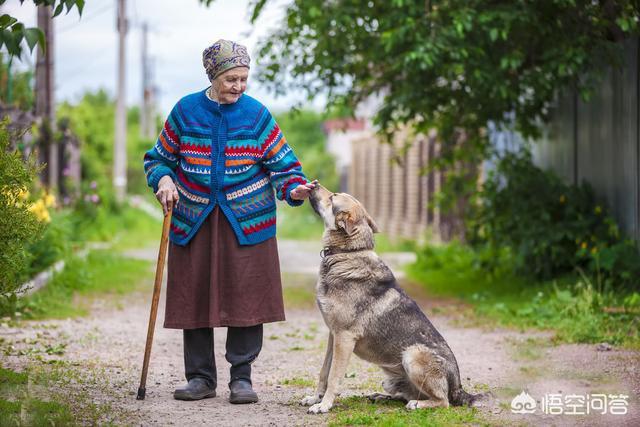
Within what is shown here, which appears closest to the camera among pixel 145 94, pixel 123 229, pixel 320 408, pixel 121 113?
pixel 320 408

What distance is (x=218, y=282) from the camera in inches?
220

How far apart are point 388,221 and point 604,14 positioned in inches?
640

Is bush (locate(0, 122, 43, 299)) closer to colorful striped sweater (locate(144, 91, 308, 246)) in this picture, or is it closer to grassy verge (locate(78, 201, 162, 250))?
colorful striped sweater (locate(144, 91, 308, 246))

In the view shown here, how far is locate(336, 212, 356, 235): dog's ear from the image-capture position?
5.28 meters

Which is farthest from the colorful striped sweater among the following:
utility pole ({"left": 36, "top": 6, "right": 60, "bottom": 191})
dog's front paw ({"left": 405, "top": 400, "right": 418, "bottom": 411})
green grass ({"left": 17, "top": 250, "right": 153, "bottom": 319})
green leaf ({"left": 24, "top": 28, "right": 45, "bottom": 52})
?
utility pole ({"left": 36, "top": 6, "right": 60, "bottom": 191})

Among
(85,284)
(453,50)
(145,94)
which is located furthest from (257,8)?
(145,94)

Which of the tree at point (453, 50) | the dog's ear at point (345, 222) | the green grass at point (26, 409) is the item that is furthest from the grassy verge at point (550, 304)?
the green grass at point (26, 409)

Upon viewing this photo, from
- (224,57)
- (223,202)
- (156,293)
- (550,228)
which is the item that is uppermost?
(224,57)

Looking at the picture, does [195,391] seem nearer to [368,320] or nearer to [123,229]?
[368,320]

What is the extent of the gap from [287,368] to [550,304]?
11.7 ft

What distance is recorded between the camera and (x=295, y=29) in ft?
36.2

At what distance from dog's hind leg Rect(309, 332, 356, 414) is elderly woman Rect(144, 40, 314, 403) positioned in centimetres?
52

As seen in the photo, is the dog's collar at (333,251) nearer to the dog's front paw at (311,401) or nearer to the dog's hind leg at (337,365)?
the dog's hind leg at (337,365)

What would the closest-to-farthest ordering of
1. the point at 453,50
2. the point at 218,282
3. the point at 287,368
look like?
the point at 218,282, the point at 287,368, the point at 453,50
